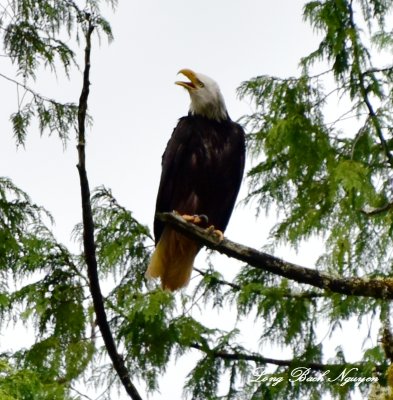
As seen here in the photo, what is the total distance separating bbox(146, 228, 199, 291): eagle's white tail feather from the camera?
5.62 m

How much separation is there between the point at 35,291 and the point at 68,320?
218mm

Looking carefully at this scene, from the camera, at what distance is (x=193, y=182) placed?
580 centimetres

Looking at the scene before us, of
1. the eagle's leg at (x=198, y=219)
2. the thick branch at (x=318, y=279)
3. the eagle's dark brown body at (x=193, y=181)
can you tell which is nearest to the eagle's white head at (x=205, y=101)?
the eagle's dark brown body at (x=193, y=181)

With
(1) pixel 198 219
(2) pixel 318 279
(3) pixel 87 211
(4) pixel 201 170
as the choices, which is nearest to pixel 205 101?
(4) pixel 201 170

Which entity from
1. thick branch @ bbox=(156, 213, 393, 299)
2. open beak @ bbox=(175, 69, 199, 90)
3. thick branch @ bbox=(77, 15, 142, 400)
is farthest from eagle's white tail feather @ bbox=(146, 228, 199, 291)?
thick branch @ bbox=(156, 213, 393, 299)

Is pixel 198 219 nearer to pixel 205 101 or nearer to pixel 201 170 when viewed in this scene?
pixel 201 170

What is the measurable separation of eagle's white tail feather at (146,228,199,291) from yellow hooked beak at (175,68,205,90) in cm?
86

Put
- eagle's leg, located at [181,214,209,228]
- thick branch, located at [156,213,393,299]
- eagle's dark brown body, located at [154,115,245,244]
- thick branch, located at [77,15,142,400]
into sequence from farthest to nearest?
eagle's dark brown body, located at [154,115,245,244], eagle's leg, located at [181,214,209,228], thick branch, located at [156,213,393,299], thick branch, located at [77,15,142,400]

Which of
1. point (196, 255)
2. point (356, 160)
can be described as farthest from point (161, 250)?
point (356, 160)

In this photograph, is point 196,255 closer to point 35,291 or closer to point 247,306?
point 247,306

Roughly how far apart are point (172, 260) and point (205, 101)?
2.98 ft

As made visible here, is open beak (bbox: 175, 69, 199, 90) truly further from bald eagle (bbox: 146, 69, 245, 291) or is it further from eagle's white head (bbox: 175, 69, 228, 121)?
bald eagle (bbox: 146, 69, 245, 291)

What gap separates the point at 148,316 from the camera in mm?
5207

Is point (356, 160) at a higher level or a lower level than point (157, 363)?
higher
